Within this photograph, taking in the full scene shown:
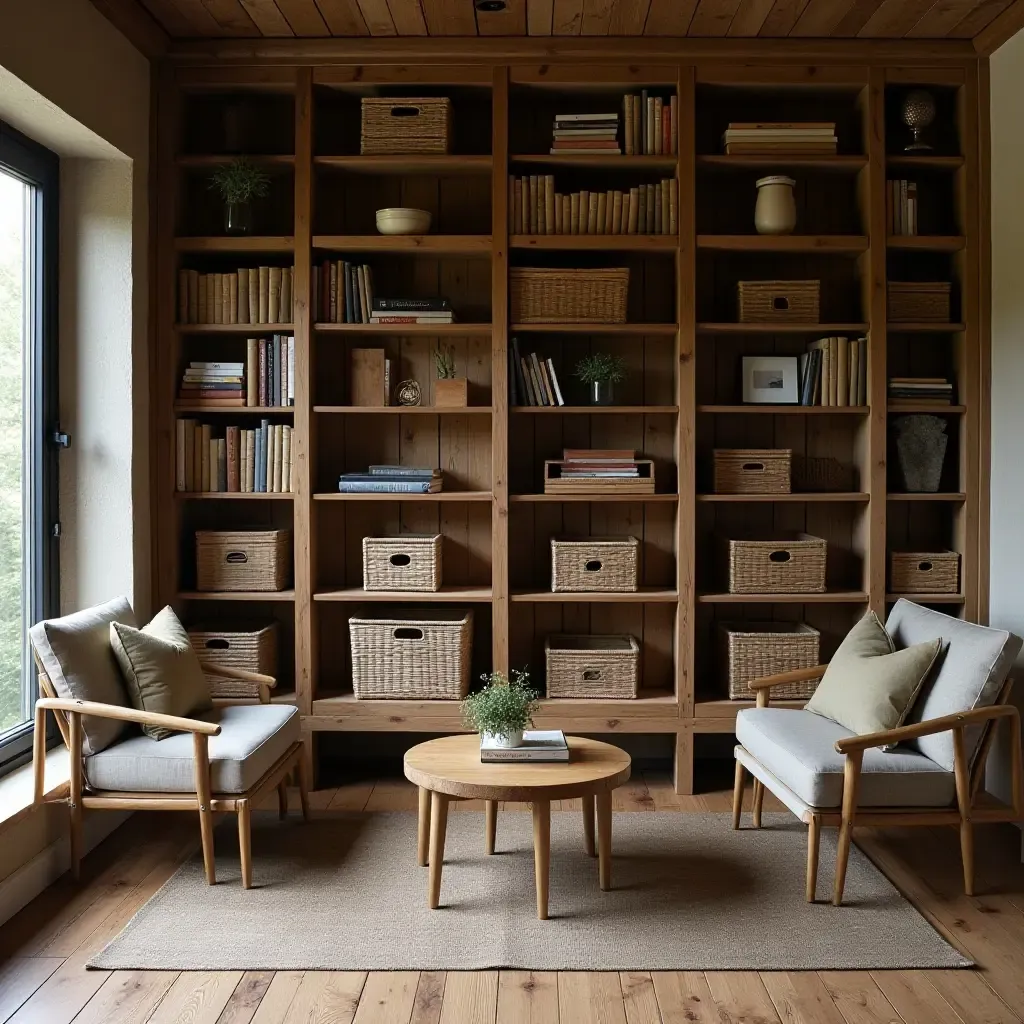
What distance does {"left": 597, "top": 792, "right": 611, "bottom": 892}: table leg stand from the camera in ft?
10.5

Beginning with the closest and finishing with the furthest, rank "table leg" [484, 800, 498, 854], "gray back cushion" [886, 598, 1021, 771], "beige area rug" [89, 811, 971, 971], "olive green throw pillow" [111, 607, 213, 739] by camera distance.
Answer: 1. "beige area rug" [89, 811, 971, 971]
2. "gray back cushion" [886, 598, 1021, 771]
3. "olive green throw pillow" [111, 607, 213, 739]
4. "table leg" [484, 800, 498, 854]

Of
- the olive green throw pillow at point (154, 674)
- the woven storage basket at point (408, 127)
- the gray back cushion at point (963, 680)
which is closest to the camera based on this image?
the gray back cushion at point (963, 680)

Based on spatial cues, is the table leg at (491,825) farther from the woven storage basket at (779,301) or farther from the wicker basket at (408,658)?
the woven storage basket at (779,301)

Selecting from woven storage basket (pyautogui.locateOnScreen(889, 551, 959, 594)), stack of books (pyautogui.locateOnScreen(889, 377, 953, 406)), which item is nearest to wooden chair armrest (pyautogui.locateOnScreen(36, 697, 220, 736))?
woven storage basket (pyautogui.locateOnScreen(889, 551, 959, 594))

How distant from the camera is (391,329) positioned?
4.32 meters

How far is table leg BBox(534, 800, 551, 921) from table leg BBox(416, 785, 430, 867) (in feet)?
1.51

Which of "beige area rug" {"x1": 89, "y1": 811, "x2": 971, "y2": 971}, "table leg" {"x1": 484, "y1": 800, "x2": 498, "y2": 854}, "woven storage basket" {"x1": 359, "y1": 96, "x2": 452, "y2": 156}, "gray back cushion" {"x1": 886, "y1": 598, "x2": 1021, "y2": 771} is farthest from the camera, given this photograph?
"woven storage basket" {"x1": 359, "y1": 96, "x2": 452, "y2": 156}

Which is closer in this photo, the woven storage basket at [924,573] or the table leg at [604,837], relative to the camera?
the table leg at [604,837]

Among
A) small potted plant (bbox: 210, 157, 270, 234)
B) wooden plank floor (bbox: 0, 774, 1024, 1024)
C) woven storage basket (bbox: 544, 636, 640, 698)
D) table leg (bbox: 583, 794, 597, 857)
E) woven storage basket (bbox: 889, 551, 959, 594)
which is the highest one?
small potted plant (bbox: 210, 157, 270, 234)

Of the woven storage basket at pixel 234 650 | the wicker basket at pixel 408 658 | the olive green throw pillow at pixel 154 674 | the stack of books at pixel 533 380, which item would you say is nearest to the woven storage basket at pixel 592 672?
the wicker basket at pixel 408 658

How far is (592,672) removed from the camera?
433 cm

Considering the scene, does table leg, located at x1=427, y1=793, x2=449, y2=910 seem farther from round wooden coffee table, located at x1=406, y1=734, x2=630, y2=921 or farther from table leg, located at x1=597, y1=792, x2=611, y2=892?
table leg, located at x1=597, y1=792, x2=611, y2=892

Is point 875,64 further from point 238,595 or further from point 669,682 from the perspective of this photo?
point 238,595

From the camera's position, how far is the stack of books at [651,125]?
4.27m
